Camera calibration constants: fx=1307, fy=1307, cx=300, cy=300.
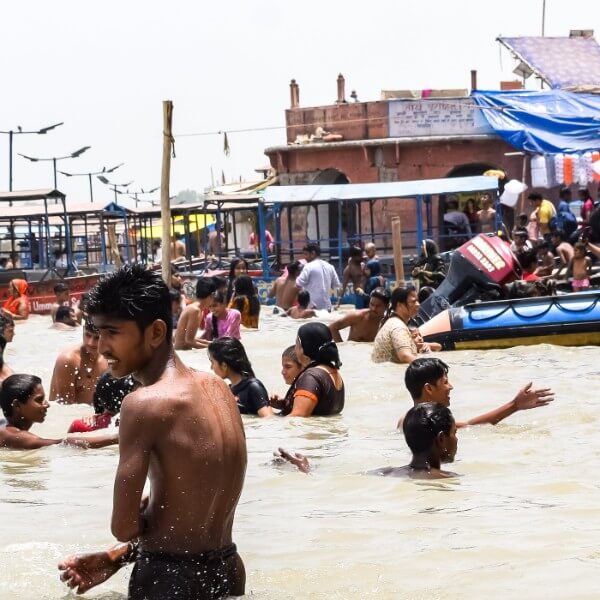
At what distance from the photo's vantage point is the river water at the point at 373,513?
525cm

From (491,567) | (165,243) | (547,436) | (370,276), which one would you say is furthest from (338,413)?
(370,276)

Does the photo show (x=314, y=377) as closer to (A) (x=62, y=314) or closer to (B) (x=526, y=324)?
(B) (x=526, y=324)

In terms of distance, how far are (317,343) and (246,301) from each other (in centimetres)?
763

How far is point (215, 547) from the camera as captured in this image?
3.92m

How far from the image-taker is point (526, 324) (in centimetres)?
1446

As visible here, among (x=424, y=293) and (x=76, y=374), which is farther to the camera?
(x=424, y=293)

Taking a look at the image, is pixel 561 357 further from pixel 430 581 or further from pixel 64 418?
pixel 430 581

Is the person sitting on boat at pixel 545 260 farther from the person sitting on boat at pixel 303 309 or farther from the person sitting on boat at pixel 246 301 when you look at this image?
the person sitting on boat at pixel 246 301

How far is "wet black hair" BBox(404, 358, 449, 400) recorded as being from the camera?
7.37m

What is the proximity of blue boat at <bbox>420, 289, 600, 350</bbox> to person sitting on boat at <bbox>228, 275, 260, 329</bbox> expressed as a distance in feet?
7.93

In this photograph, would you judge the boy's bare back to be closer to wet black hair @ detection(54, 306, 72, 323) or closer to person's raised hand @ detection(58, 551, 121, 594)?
person's raised hand @ detection(58, 551, 121, 594)

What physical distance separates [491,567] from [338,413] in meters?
3.81

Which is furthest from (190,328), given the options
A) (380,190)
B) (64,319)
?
(380,190)

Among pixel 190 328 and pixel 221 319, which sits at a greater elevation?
pixel 221 319
